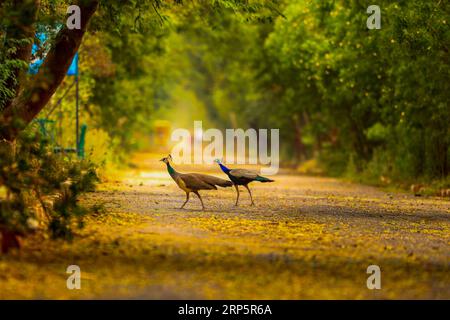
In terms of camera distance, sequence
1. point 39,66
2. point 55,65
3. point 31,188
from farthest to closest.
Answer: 1. point 39,66
2. point 55,65
3. point 31,188

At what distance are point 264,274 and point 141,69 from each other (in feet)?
114

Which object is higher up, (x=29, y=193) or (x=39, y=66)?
(x=39, y=66)

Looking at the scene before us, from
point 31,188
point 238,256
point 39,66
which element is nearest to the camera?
point 238,256

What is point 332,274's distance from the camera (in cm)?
1218

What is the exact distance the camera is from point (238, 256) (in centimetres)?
1312

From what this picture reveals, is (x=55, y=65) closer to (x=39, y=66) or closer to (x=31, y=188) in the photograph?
(x=39, y=66)

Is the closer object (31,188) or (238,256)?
(238,256)

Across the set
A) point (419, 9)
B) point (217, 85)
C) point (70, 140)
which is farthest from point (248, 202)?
point (217, 85)

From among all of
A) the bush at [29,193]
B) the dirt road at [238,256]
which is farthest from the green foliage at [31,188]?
the dirt road at [238,256]

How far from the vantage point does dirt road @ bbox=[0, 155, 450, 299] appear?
1098 cm

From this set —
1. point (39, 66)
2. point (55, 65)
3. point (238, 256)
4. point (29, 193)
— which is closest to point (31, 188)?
point (29, 193)

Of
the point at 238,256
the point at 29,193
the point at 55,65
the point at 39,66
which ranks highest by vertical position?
the point at 39,66

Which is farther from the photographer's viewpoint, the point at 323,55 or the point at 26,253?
the point at 323,55
